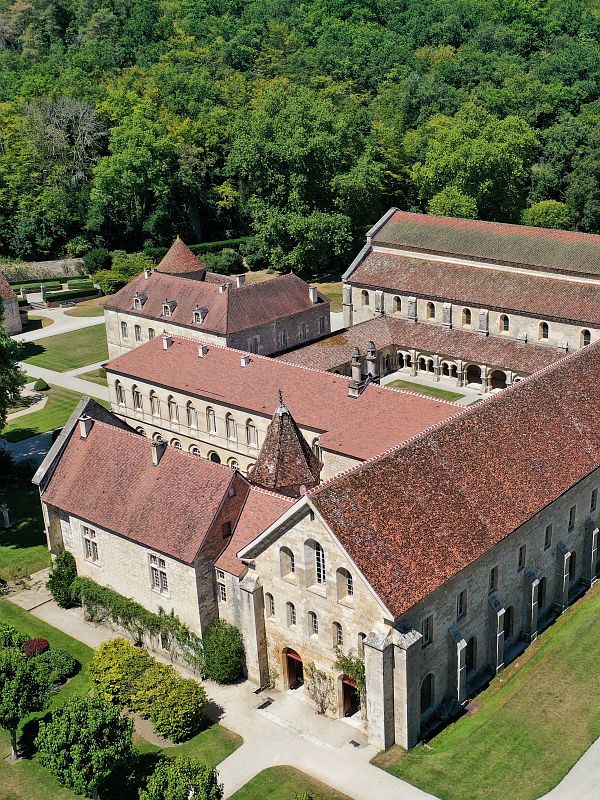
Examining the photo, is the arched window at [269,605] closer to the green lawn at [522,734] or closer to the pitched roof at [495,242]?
the green lawn at [522,734]

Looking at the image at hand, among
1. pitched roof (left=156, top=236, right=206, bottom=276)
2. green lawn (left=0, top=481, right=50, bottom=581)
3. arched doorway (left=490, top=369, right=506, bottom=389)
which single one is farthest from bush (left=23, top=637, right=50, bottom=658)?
pitched roof (left=156, top=236, right=206, bottom=276)

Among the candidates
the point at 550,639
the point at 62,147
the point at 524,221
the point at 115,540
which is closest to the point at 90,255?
the point at 62,147

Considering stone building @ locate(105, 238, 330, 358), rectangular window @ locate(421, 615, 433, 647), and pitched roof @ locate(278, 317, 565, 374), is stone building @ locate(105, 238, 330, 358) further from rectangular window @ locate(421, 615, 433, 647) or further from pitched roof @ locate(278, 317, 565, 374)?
rectangular window @ locate(421, 615, 433, 647)

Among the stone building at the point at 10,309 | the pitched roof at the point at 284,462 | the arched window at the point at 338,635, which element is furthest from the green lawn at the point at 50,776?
the stone building at the point at 10,309

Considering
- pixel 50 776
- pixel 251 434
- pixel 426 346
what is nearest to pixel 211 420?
pixel 251 434

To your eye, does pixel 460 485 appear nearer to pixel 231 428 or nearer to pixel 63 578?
pixel 63 578
